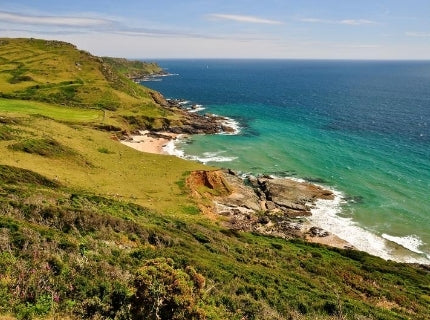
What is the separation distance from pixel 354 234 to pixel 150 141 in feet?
181

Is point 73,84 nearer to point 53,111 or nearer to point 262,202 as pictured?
point 53,111

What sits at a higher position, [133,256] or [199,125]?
[133,256]

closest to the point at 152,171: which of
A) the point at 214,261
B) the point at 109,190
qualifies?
the point at 109,190

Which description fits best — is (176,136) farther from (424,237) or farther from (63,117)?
(424,237)

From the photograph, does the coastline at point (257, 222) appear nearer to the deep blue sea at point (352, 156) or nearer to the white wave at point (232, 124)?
the deep blue sea at point (352, 156)

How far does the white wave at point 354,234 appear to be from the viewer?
4941cm

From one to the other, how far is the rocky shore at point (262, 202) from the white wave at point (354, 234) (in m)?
1.31

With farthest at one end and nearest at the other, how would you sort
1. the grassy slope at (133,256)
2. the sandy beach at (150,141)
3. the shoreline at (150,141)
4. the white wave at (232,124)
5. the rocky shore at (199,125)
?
1. the white wave at (232,124)
2. the rocky shore at (199,125)
3. the sandy beach at (150,141)
4. the shoreline at (150,141)
5. the grassy slope at (133,256)

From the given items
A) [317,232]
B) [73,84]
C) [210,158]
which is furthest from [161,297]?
[73,84]

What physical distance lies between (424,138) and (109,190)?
83.3 metres

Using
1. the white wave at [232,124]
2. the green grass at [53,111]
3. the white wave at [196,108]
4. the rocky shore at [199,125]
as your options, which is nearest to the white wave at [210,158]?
the rocky shore at [199,125]

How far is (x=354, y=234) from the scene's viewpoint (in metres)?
54.4

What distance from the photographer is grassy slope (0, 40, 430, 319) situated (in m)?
16.8

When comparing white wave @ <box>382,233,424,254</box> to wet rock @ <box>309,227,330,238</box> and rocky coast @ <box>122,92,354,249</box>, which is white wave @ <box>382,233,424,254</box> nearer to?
rocky coast @ <box>122,92,354,249</box>
